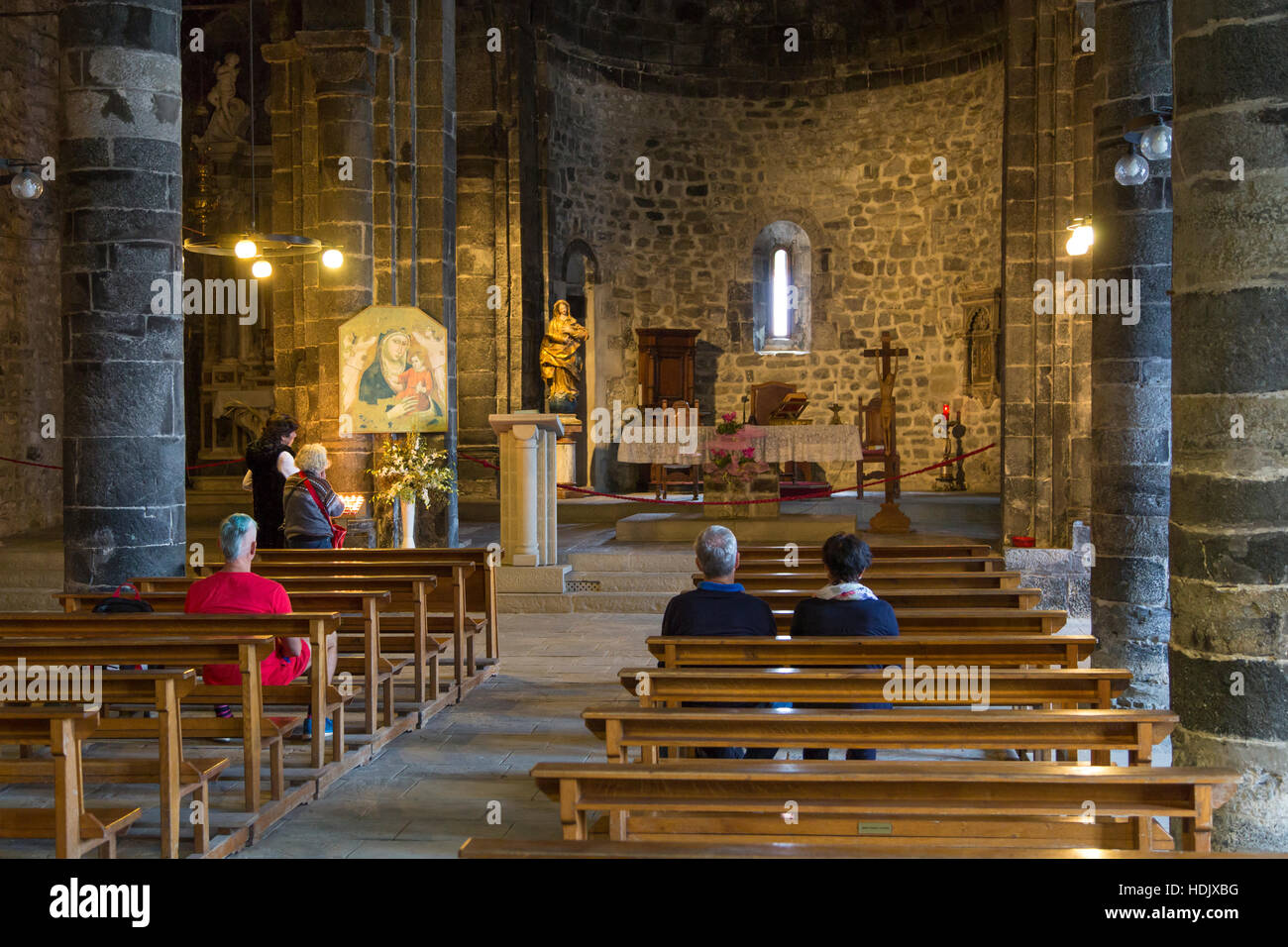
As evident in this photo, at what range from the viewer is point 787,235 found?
21250 millimetres

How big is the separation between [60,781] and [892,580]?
425cm

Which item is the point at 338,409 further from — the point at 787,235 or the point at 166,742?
the point at 787,235

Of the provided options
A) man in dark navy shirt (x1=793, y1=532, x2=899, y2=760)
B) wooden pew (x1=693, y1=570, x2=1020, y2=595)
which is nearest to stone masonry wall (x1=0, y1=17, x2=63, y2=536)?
wooden pew (x1=693, y1=570, x2=1020, y2=595)

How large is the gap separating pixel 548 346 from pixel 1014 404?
7.13 metres

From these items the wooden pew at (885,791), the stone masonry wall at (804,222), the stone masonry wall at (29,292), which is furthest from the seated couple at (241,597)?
the stone masonry wall at (804,222)

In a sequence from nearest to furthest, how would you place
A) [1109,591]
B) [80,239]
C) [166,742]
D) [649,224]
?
[166,742] → [80,239] → [1109,591] → [649,224]

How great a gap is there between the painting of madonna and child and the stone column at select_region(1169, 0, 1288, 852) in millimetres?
7837

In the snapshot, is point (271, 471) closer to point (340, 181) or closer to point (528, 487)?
point (528, 487)

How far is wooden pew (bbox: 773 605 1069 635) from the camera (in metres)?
5.61

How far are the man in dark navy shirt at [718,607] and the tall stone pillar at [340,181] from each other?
7157mm

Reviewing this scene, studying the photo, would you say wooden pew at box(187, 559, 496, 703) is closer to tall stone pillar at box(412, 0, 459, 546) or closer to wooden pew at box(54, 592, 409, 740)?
wooden pew at box(54, 592, 409, 740)

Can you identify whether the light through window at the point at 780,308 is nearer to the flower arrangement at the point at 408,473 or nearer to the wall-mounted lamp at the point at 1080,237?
the flower arrangement at the point at 408,473
